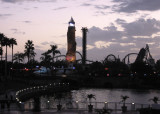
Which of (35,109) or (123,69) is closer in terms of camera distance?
(35,109)

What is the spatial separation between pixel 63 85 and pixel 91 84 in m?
22.8

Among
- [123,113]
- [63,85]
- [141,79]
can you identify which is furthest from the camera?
[141,79]

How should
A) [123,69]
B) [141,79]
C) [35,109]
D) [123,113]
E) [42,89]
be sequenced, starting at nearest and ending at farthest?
1. [123,113]
2. [35,109]
3. [42,89]
4. [141,79]
5. [123,69]

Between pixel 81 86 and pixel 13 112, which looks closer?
pixel 13 112

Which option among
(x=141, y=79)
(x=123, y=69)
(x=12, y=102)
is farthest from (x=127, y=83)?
(x=12, y=102)

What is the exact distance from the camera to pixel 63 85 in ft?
449

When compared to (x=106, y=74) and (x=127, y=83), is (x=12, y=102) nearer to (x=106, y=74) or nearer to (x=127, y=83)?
(x=127, y=83)

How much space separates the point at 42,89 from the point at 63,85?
89.6 ft

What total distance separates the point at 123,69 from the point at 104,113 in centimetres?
16734

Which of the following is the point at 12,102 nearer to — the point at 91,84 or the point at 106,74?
the point at 91,84

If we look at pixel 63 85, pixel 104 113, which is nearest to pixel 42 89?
pixel 63 85

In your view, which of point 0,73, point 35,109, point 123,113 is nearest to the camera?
point 123,113

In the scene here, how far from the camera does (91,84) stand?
156m

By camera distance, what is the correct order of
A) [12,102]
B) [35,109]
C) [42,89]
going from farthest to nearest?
1. [42,89]
2. [12,102]
3. [35,109]
